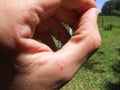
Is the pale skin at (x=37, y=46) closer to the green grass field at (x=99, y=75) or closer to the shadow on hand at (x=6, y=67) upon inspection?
the shadow on hand at (x=6, y=67)

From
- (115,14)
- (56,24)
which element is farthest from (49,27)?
(115,14)

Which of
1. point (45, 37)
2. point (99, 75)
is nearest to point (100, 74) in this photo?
point (99, 75)

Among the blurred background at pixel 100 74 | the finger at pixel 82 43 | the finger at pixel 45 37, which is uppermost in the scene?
the finger at pixel 82 43

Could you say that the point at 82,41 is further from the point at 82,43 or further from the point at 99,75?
the point at 99,75

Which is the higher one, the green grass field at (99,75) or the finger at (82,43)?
the finger at (82,43)

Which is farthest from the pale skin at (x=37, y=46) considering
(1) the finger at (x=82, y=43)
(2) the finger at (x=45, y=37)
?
(2) the finger at (x=45, y=37)

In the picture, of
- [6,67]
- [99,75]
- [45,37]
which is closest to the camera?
[6,67]

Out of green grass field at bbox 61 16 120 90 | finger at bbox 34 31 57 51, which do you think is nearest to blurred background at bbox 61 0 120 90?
green grass field at bbox 61 16 120 90

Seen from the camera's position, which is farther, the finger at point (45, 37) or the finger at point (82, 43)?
the finger at point (45, 37)
